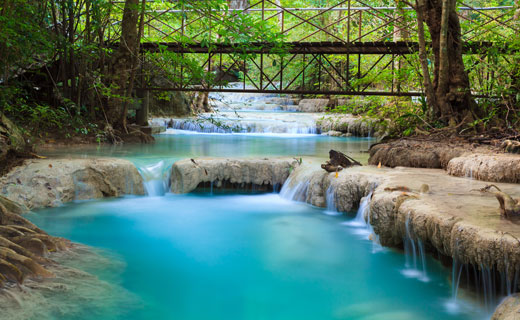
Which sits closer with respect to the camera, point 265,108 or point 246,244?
point 246,244

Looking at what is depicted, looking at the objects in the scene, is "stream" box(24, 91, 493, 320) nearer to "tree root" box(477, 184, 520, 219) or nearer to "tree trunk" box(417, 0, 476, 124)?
"tree root" box(477, 184, 520, 219)

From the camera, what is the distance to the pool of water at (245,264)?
4996mm

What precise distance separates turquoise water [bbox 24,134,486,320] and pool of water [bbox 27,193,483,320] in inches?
0.5

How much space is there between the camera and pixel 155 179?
1017 centimetres

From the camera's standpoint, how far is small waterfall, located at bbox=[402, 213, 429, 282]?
5629 mm

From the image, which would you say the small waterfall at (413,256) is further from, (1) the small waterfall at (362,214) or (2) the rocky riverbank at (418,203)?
(1) the small waterfall at (362,214)

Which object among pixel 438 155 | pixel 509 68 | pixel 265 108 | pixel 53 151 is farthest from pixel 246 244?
pixel 265 108

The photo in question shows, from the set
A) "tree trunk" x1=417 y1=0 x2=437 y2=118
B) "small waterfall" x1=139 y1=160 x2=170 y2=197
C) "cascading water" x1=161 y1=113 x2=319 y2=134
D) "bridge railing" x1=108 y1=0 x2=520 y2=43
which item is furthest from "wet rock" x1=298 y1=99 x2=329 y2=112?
"small waterfall" x1=139 y1=160 x2=170 y2=197

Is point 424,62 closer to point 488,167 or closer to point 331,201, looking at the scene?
point 488,167

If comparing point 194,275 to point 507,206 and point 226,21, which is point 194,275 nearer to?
point 507,206

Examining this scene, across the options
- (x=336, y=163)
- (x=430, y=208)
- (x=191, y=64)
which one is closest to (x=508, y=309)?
(x=430, y=208)

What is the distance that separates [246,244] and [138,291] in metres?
2.17

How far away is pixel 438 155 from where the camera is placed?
923 cm

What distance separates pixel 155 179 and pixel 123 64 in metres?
5.81
